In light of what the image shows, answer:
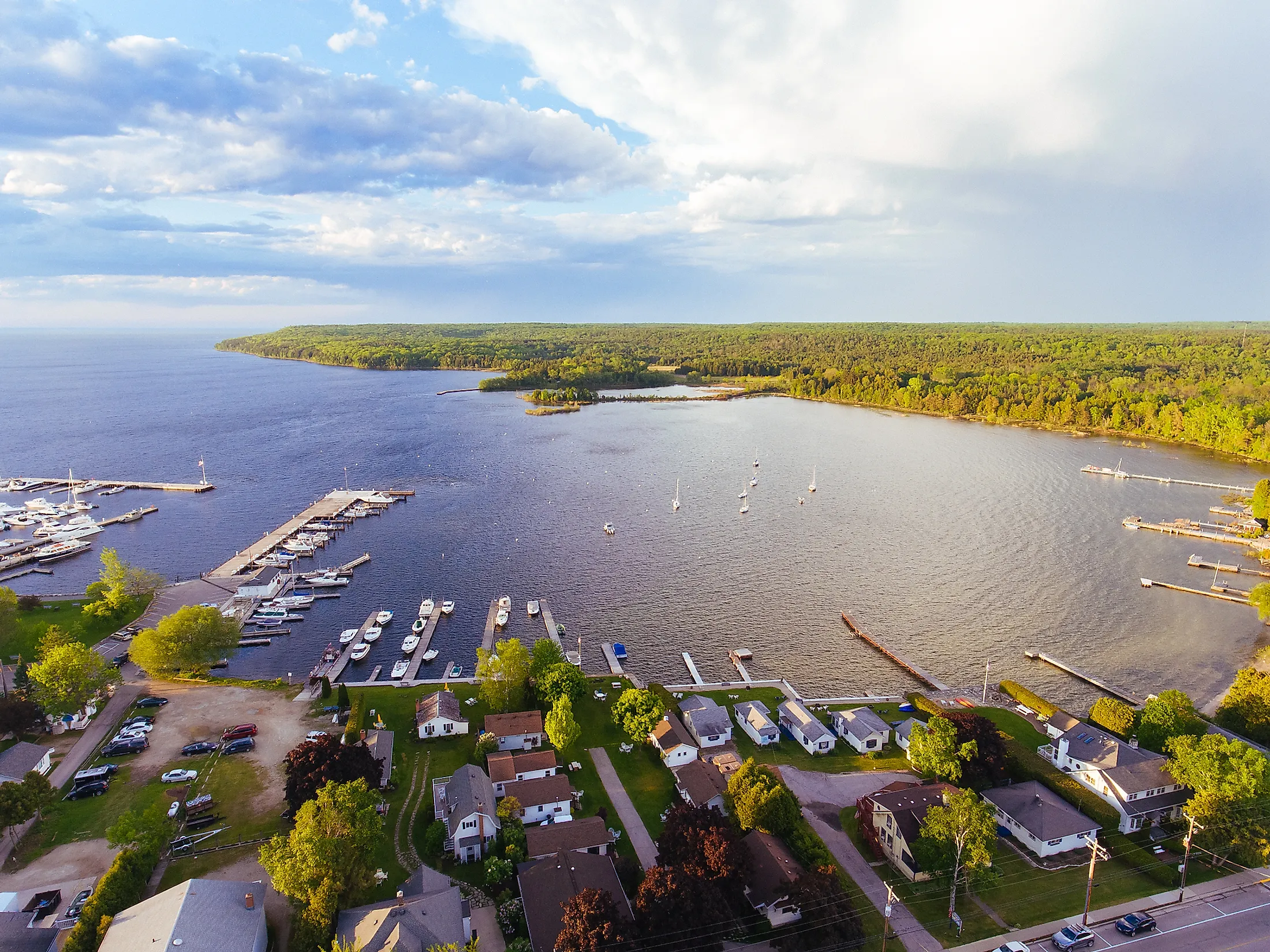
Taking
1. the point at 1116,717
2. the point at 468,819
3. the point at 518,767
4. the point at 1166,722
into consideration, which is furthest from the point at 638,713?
the point at 1166,722

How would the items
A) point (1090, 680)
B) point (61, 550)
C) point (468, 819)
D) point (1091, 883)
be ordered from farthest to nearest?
point (61, 550), point (1090, 680), point (468, 819), point (1091, 883)

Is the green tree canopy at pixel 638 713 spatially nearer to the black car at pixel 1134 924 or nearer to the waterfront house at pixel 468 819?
the waterfront house at pixel 468 819

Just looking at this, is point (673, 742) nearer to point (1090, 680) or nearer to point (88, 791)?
point (88, 791)

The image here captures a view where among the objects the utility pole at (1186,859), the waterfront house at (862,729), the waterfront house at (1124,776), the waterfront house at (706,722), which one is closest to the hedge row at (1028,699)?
the waterfront house at (1124,776)

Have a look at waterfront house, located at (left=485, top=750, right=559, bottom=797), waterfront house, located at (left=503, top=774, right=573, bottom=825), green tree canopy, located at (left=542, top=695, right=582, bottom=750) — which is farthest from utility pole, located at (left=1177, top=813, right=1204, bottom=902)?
waterfront house, located at (left=485, top=750, right=559, bottom=797)

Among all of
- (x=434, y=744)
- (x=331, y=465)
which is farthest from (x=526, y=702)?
(x=331, y=465)

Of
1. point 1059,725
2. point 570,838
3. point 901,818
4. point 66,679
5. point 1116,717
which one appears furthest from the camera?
point 1059,725

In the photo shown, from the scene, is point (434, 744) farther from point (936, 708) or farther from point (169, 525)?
point (169, 525)
